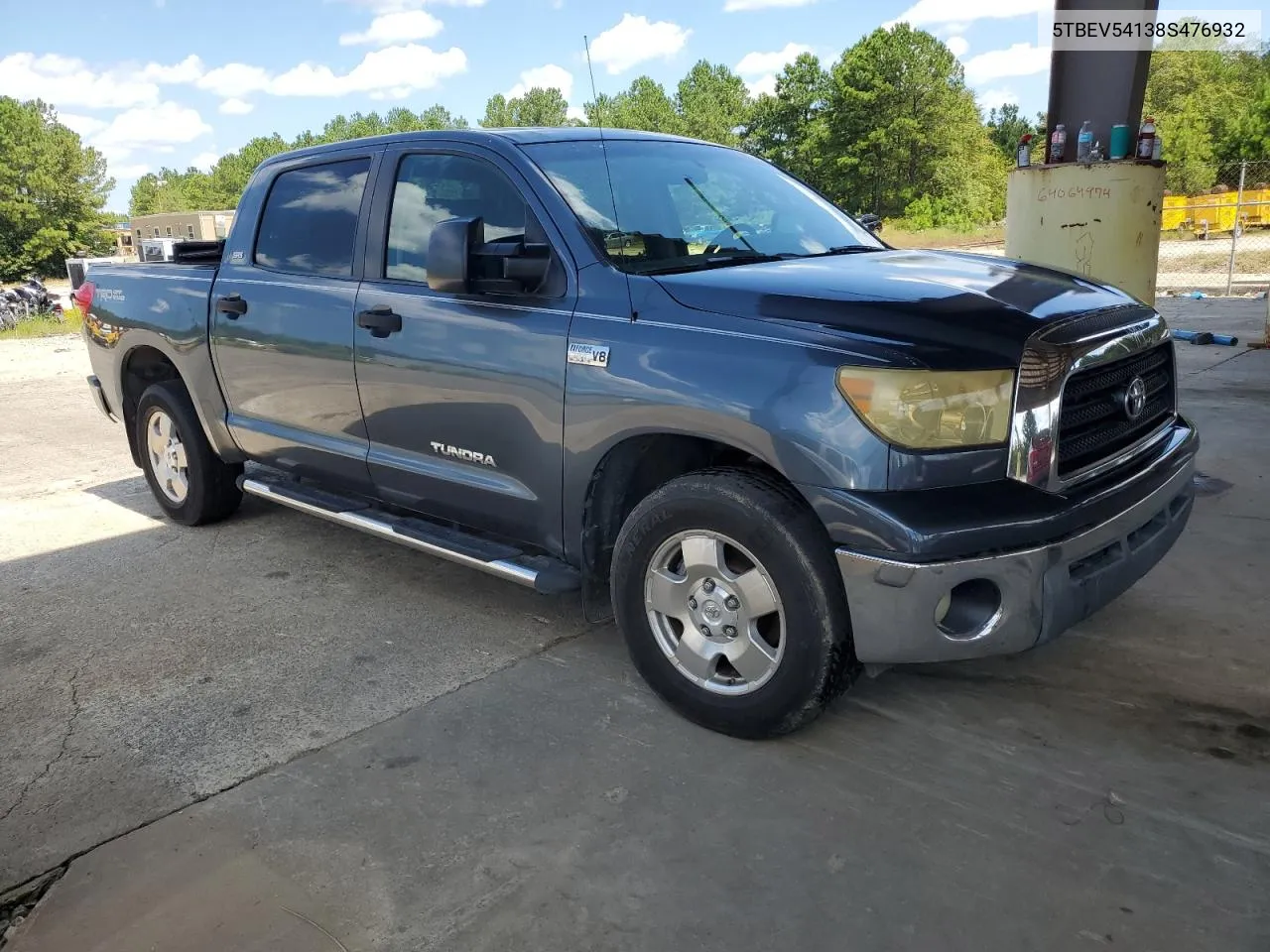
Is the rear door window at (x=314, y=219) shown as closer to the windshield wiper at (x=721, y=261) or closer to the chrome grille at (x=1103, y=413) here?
the windshield wiper at (x=721, y=261)

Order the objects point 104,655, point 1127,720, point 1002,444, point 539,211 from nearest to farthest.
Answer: point 1002,444
point 1127,720
point 539,211
point 104,655

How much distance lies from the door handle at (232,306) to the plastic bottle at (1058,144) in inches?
242

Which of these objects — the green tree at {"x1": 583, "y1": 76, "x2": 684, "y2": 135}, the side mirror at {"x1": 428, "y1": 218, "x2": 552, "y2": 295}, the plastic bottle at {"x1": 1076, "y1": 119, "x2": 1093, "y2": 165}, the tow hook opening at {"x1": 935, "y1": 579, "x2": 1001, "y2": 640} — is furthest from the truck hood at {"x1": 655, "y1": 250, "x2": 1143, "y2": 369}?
the green tree at {"x1": 583, "y1": 76, "x2": 684, "y2": 135}

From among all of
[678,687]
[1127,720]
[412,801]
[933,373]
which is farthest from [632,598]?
[1127,720]

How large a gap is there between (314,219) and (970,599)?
3.21 m

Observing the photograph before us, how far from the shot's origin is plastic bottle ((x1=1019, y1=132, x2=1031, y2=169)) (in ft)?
26.3

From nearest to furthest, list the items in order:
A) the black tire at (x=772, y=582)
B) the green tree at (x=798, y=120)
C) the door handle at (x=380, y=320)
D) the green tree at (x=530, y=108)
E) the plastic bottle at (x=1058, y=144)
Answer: the black tire at (x=772, y=582) < the door handle at (x=380, y=320) < the plastic bottle at (x=1058, y=144) < the green tree at (x=798, y=120) < the green tree at (x=530, y=108)

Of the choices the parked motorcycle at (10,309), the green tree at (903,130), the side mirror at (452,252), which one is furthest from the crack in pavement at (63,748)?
the green tree at (903,130)

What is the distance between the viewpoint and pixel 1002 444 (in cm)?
271

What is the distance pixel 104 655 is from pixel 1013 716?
334cm

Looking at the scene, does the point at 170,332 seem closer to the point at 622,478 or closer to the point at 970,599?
the point at 622,478

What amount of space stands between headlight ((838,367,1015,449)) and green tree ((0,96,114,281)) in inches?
3265

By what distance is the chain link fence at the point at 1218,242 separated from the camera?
16.4 metres

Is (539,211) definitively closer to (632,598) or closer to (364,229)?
(364,229)
